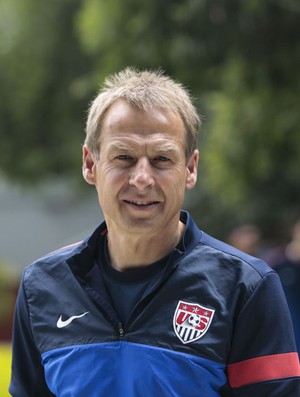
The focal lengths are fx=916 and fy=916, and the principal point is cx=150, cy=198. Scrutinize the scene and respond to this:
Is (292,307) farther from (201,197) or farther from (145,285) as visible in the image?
(201,197)

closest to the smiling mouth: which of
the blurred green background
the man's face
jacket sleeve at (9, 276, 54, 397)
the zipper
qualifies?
the man's face

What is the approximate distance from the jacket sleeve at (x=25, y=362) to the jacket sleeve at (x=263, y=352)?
703mm

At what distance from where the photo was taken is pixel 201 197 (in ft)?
49.5

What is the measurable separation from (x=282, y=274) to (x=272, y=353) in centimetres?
411

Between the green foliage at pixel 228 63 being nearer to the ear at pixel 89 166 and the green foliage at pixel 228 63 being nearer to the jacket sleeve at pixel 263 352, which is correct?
the ear at pixel 89 166

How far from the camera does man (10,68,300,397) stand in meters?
2.83

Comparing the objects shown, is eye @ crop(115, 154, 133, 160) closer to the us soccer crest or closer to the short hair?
the short hair

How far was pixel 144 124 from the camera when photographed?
9.63ft

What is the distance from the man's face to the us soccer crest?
29cm

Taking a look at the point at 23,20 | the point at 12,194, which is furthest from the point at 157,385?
the point at 12,194

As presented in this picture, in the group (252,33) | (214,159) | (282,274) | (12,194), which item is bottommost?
(282,274)

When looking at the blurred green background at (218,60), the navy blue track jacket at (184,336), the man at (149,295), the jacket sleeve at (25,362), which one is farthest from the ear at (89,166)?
the blurred green background at (218,60)

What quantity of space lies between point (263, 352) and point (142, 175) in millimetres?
666

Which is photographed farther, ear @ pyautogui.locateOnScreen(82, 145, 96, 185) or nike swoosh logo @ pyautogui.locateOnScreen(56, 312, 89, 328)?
ear @ pyautogui.locateOnScreen(82, 145, 96, 185)
